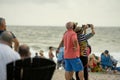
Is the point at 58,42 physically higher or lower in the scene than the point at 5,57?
lower

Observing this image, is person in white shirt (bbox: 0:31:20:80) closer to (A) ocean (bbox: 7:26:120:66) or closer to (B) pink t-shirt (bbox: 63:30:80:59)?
(B) pink t-shirt (bbox: 63:30:80:59)

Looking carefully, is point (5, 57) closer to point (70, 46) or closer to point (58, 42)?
point (70, 46)

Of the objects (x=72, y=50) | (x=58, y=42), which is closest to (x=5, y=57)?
(x=72, y=50)

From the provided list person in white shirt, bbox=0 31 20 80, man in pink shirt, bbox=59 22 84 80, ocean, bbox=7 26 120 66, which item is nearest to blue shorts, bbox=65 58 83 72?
man in pink shirt, bbox=59 22 84 80

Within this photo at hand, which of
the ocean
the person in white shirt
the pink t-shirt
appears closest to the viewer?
the person in white shirt

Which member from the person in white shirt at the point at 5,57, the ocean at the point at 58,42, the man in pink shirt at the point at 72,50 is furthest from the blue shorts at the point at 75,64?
the ocean at the point at 58,42

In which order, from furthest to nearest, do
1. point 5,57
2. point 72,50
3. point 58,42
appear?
point 58,42, point 72,50, point 5,57

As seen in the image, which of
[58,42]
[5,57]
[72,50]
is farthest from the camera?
[58,42]

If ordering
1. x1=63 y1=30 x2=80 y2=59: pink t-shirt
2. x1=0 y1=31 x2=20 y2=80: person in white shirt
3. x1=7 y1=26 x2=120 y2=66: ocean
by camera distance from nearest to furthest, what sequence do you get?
x1=0 y1=31 x2=20 y2=80: person in white shirt, x1=63 y1=30 x2=80 y2=59: pink t-shirt, x1=7 y1=26 x2=120 y2=66: ocean

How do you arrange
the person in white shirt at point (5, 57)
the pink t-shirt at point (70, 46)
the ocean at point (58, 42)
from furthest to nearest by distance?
the ocean at point (58, 42)
the pink t-shirt at point (70, 46)
the person in white shirt at point (5, 57)

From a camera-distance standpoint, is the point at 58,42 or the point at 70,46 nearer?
the point at 70,46

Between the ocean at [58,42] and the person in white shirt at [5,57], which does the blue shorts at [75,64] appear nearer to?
the person in white shirt at [5,57]

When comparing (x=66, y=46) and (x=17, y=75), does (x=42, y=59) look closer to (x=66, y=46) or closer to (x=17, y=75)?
(x=17, y=75)

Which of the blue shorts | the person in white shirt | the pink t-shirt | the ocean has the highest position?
the person in white shirt
